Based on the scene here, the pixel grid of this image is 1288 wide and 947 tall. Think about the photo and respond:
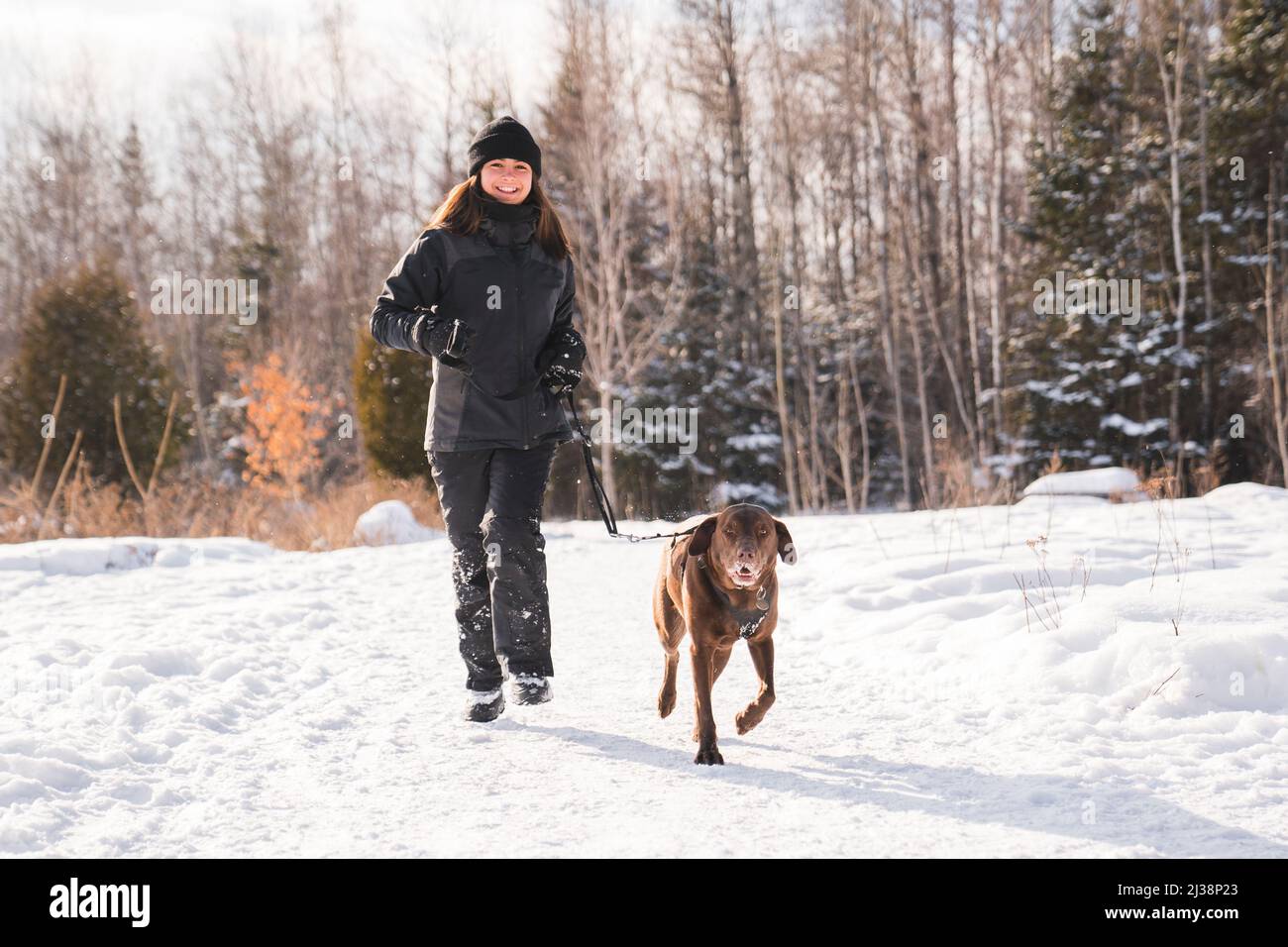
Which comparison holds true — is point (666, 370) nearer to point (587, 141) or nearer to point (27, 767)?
point (587, 141)

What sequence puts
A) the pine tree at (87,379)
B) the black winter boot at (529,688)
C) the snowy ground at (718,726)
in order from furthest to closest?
the pine tree at (87,379) < the black winter boot at (529,688) < the snowy ground at (718,726)

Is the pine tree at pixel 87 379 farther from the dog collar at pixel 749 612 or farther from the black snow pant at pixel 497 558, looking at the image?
the dog collar at pixel 749 612

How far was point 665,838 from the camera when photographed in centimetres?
247

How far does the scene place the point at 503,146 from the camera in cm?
376

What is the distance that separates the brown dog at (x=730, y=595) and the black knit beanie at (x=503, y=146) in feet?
5.58

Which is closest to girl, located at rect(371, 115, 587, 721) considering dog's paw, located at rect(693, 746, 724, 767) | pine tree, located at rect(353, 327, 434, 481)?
dog's paw, located at rect(693, 746, 724, 767)

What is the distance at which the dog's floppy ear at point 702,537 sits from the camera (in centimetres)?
330

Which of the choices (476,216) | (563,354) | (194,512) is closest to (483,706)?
(563,354)

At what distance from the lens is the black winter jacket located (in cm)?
372

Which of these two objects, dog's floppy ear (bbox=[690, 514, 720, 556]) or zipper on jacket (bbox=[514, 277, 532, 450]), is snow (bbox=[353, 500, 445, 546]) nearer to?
zipper on jacket (bbox=[514, 277, 532, 450])

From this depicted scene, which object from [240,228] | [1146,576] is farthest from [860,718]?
[240,228]

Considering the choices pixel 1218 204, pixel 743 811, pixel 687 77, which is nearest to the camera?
pixel 743 811

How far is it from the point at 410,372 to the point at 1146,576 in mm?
11233

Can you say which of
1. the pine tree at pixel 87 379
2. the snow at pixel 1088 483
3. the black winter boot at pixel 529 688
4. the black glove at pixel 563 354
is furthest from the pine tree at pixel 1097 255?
the black winter boot at pixel 529 688
